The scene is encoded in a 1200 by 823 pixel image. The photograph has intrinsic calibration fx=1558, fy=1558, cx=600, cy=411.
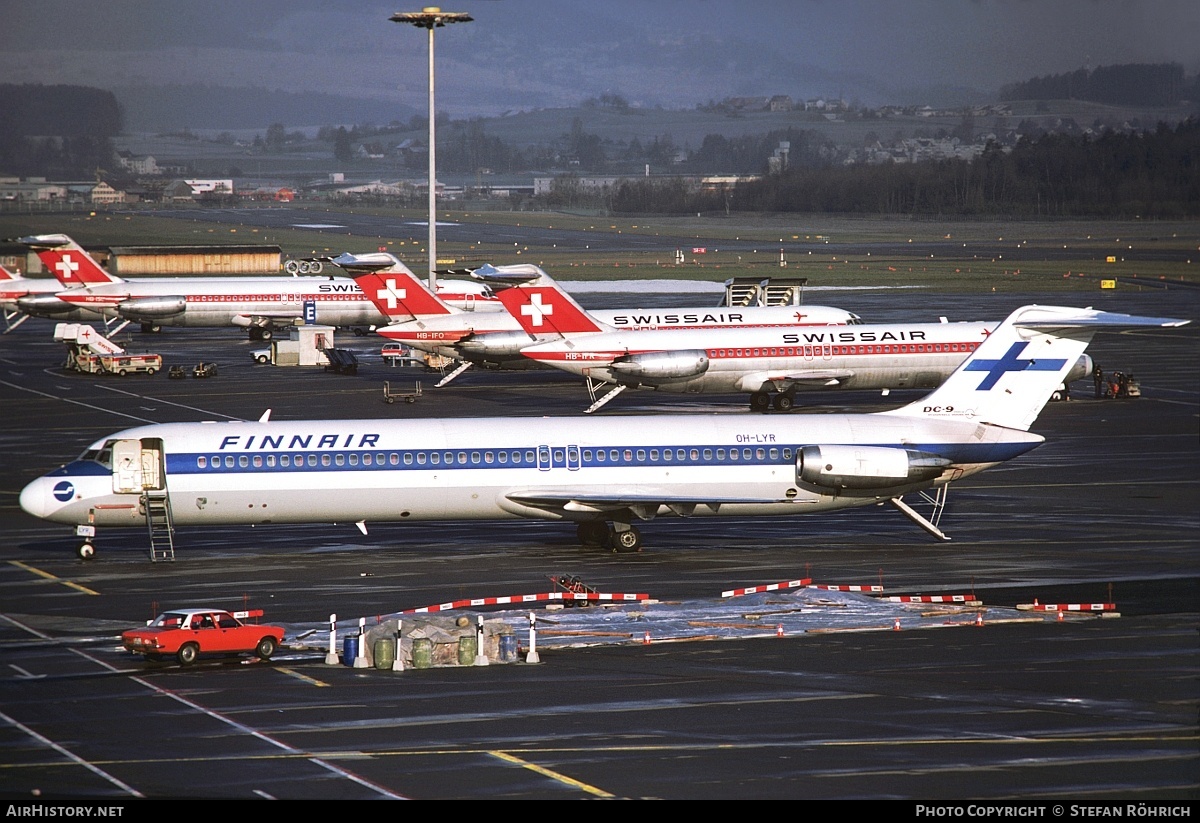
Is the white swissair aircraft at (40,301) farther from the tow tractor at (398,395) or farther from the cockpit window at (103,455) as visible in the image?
the cockpit window at (103,455)

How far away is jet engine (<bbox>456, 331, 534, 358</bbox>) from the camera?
65.1m

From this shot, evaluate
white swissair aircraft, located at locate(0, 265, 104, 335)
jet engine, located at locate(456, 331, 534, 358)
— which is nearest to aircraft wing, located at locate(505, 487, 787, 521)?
jet engine, located at locate(456, 331, 534, 358)

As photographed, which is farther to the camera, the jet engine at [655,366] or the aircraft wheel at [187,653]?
the jet engine at [655,366]

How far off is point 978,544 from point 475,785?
2093 centimetres

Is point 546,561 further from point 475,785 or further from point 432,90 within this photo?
point 432,90

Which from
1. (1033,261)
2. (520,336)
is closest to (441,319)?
(520,336)

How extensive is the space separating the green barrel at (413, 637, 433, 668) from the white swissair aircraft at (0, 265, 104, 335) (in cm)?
7336

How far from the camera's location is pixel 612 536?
3762 centimetres

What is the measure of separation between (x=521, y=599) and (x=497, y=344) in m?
34.3

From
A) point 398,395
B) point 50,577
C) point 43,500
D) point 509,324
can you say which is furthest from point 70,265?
point 50,577

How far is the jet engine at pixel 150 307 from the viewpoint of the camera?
9281 centimetres

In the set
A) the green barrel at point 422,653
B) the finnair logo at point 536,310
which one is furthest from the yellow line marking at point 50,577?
the finnair logo at point 536,310

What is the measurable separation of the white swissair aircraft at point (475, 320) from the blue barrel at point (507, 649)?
37.7 metres

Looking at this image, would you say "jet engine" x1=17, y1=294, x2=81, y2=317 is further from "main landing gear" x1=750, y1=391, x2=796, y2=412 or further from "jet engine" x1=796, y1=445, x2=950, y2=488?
"jet engine" x1=796, y1=445, x2=950, y2=488
